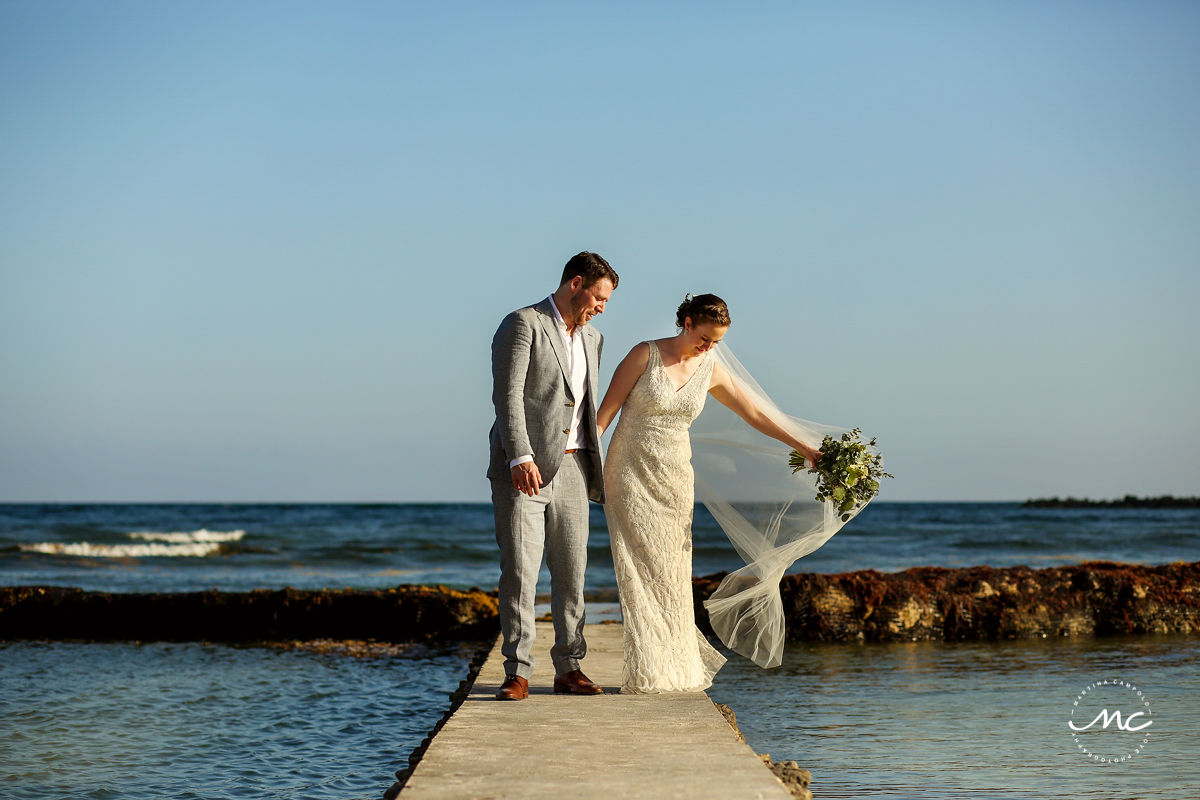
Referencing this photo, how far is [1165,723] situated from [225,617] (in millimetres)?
9803

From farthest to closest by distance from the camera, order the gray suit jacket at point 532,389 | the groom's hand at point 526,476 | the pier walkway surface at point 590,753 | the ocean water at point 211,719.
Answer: the ocean water at point 211,719
the gray suit jacket at point 532,389
the groom's hand at point 526,476
the pier walkway surface at point 590,753

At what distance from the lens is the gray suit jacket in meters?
4.93

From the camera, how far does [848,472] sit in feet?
18.9

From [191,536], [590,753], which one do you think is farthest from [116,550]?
[590,753]

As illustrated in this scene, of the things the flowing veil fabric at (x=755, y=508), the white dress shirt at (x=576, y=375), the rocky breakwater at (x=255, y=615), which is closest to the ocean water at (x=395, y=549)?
the rocky breakwater at (x=255, y=615)

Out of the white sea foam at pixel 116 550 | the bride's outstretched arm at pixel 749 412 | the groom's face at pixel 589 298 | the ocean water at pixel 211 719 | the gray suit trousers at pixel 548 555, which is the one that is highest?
the groom's face at pixel 589 298

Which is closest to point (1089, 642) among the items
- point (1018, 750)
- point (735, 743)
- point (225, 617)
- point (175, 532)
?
point (1018, 750)

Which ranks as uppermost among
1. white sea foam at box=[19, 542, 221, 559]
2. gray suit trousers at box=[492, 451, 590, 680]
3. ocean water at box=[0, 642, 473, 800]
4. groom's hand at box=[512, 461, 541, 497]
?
groom's hand at box=[512, 461, 541, 497]

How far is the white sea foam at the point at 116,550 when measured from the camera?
93.7 ft

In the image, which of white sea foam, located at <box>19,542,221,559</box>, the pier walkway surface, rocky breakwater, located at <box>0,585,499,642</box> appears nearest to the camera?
the pier walkway surface

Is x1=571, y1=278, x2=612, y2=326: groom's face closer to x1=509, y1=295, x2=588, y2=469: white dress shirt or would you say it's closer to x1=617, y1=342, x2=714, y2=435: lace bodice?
x1=509, y1=295, x2=588, y2=469: white dress shirt

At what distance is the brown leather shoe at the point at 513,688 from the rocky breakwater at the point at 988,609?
5.72 meters

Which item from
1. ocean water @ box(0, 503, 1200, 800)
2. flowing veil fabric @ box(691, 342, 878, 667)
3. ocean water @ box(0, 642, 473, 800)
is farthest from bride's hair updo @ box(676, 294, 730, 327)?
ocean water @ box(0, 642, 473, 800)

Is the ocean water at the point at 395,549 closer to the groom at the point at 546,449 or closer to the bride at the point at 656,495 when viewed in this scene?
the bride at the point at 656,495
